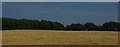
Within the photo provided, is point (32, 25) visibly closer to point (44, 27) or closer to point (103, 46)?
point (44, 27)

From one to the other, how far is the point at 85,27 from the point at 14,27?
32.8 ft

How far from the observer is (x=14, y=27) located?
1486 inches

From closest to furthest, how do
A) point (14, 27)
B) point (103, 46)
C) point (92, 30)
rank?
point (103, 46)
point (92, 30)
point (14, 27)

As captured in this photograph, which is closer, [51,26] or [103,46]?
[103,46]

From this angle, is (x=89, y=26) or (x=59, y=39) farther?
(x=89, y=26)

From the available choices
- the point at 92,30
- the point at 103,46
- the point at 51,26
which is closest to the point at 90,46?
the point at 103,46

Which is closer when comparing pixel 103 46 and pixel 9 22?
pixel 103 46

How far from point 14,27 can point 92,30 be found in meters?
10.9

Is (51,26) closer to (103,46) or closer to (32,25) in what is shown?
(32,25)

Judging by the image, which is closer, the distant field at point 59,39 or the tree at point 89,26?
the distant field at point 59,39

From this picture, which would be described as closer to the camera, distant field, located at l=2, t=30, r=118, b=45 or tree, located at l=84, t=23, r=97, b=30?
distant field, located at l=2, t=30, r=118, b=45

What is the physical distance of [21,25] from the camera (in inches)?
1537

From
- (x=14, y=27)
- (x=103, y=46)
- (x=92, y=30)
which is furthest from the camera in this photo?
(x=14, y=27)

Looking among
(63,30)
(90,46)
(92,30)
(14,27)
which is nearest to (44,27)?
(14,27)
